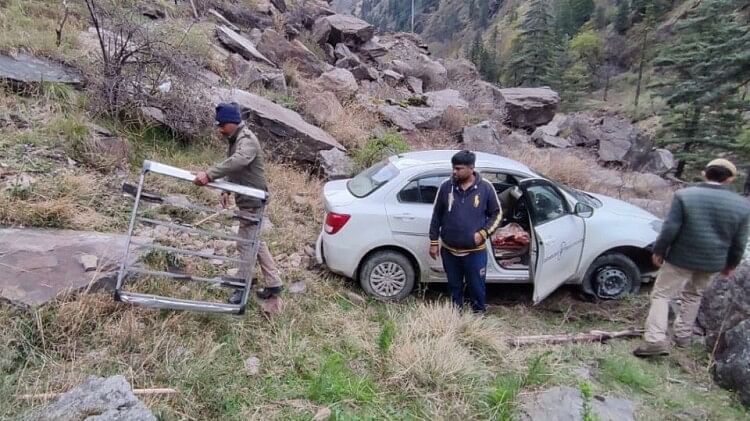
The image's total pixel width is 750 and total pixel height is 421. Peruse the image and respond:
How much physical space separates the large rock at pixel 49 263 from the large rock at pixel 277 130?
3810 millimetres

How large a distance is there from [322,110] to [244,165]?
606cm

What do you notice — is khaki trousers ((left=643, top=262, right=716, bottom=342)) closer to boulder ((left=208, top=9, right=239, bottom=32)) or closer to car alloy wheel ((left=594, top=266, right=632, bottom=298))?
car alloy wheel ((left=594, top=266, right=632, bottom=298))

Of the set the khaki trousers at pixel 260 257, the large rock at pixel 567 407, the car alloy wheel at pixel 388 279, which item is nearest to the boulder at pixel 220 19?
the car alloy wheel at pixel 388 279

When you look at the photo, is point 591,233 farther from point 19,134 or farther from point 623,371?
point 19,134

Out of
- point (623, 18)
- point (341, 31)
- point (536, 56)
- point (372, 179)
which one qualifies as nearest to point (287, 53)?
point (341, 31)

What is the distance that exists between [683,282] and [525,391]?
6.00ft

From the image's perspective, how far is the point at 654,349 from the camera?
162 inches

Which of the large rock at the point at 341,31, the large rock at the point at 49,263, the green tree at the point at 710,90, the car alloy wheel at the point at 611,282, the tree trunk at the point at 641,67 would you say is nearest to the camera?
the large rock at the point at 49,263

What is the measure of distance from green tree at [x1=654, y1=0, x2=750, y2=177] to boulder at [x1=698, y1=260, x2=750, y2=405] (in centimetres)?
1347

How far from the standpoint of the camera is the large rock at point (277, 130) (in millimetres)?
7633

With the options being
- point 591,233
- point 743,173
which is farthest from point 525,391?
point 743,173

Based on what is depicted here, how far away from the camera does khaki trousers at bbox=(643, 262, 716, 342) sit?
414 cm

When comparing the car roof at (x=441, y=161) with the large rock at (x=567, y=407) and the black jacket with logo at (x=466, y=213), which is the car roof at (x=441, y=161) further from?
the large rock at (x=567, y=407)

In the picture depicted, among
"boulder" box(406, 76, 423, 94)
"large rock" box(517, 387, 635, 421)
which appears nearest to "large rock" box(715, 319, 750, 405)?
"large rock" box(517, 387, 635, 421)
